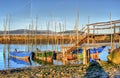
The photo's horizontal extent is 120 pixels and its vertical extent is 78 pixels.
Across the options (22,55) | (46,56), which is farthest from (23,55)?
(46,56)

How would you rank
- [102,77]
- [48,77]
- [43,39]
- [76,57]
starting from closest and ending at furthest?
[102,77] → [48,77] → [76,57] → [43,39]

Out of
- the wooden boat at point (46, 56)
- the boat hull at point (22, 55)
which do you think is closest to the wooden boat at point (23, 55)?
the boat hull at point (22, 55)

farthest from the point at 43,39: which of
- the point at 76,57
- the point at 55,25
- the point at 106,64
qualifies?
the point at 106,64

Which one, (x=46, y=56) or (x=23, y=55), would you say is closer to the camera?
(x=46, y=56)

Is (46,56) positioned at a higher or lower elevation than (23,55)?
higher

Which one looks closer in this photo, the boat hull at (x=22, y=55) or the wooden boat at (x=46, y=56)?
the wooden boat at (x=46, y=56)

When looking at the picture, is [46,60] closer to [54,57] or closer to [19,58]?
[54,57]

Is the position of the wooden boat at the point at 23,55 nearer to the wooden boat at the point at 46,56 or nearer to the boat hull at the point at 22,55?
the boat hull at the point at 22,55

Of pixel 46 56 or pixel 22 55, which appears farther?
pixel 22 55

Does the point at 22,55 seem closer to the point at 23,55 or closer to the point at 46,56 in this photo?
the point at 23,55

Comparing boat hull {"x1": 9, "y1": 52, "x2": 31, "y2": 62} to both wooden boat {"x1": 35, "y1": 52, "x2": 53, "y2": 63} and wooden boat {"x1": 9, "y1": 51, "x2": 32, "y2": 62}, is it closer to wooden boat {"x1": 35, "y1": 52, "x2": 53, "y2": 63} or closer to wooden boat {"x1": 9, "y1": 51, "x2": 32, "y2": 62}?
wooden boat {"x1": 9, "y1": 51, "x2": 32, "y2": 62}

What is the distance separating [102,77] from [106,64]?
7.47 meters

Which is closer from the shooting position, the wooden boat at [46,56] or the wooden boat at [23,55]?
the wooden boat at [46,56]

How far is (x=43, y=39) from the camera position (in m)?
130
